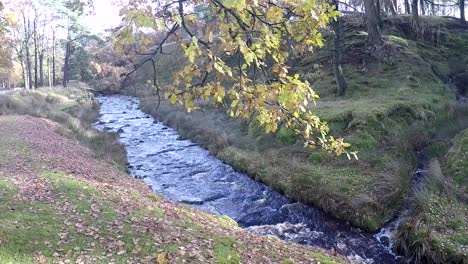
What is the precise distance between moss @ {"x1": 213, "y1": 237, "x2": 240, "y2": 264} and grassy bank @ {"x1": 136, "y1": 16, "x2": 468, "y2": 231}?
5138 mm

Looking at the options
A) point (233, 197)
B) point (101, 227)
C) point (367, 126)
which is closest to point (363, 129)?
point (367, 126)

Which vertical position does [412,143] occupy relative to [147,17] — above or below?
below

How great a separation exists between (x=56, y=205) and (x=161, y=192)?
6.10 metres

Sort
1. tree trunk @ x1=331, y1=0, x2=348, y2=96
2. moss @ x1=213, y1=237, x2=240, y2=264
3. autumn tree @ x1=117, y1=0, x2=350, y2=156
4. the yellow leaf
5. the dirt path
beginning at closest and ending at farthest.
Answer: autumn tree @ x1=117, y1=0, x2=350, y2=156, the yellow leaf, the dirt path, moss @ x1=213, y1=237, x2=240, y2=264, tree trunk @ x1=331, y1=0, x2=348, y2=96

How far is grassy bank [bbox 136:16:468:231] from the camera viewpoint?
13.3 metres

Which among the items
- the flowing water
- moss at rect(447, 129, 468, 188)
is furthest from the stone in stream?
moss at rect(447, 129, 468, 188)

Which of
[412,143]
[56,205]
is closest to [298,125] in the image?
[56,205]

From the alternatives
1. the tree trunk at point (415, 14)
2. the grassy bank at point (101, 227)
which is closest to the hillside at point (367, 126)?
the tree trunk at point (415, 14)

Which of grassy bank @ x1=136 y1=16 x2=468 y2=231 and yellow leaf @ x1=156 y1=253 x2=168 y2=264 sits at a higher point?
grassy bank @ x1=136 y1=16 x2=468 y2=231

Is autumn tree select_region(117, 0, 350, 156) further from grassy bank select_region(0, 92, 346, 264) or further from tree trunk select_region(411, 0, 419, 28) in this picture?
tree trunk select_region(411, 0, 419, 28)

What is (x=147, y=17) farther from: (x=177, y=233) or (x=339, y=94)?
(x=339, y=94)

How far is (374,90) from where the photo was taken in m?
22.6

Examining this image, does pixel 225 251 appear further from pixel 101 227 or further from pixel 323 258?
pixel 101 227

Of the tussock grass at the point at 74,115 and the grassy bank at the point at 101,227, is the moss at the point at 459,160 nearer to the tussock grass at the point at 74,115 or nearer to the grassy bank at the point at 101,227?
the grassy bank at the point at 101,227
